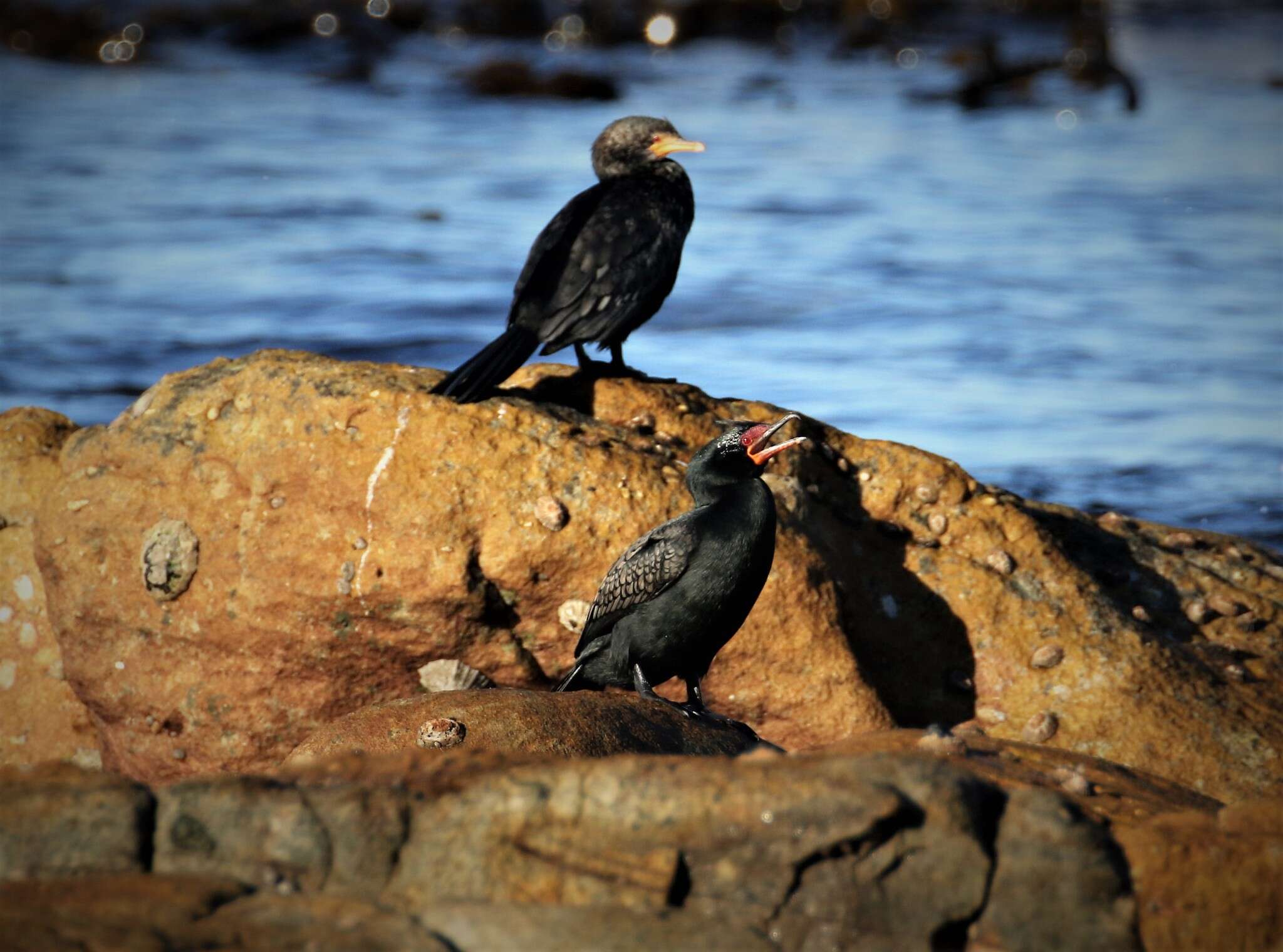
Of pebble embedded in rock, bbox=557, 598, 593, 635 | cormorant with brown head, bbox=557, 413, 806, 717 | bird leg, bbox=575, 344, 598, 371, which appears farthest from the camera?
bird leg, bbox=575, 344, 598, 371

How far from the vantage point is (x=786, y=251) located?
14.8 m

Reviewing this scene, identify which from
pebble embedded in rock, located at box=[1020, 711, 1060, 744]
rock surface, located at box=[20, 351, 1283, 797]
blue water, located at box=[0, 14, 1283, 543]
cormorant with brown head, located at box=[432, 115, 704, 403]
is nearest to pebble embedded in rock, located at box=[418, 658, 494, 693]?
rock surface, located at box=[20, 351, 1283, 797]

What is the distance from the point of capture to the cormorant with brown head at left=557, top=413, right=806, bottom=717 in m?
4.68

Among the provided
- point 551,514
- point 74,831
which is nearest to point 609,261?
Result: point 551,514

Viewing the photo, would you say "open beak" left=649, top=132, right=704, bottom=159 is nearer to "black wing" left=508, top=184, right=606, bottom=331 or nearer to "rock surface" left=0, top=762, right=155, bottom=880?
"black wing" left=508, top=184, right=606, bottom=331

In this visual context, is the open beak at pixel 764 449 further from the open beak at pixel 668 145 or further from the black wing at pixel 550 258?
the open beak at pixel 668 145

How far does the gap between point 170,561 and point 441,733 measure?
1643 mm

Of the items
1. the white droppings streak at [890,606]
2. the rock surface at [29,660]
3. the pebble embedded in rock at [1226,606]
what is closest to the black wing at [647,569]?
the white droppings streak at [890,606]

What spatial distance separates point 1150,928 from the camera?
120 inches

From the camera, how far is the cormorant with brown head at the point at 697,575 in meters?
4.68

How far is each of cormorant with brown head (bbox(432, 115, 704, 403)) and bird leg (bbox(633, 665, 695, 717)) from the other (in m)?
1.46

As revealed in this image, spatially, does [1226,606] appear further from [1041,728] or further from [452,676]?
[452,676]

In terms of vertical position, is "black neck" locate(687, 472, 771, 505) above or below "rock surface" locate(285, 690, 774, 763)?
above

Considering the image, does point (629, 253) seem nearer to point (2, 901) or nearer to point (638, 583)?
point (638, 583)
